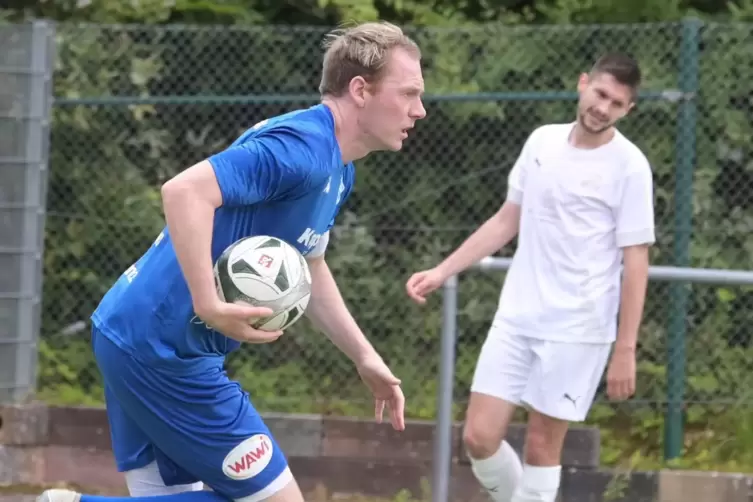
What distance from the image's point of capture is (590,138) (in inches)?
217

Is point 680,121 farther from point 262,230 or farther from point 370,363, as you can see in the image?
point 262,230

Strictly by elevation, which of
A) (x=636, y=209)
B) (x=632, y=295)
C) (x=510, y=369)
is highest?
(x=636, y=209)

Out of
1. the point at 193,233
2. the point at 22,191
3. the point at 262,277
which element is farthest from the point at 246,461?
the point at 22,191

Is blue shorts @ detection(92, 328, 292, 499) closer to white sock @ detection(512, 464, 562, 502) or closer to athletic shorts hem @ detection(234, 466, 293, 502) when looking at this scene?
athletic shorts hem @ detection(234, 466, 293, 502)

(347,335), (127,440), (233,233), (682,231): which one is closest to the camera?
(233,233)

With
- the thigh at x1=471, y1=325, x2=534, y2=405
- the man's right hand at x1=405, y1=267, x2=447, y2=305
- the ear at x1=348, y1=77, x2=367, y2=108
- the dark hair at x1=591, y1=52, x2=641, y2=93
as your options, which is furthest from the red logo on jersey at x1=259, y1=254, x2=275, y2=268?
the dark hair at x1=591, y1=52, x2=641, y2=93

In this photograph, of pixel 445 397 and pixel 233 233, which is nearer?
pixel 233 233

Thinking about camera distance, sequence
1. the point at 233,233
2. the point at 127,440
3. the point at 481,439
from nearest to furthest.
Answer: the point at 233,233 → the point at 127,440 → the point at 481,439

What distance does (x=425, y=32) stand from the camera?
7312mm

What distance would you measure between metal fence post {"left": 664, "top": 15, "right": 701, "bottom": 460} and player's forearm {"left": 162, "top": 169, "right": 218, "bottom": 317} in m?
4.05

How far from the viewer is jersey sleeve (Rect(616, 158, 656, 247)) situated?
17.7ft

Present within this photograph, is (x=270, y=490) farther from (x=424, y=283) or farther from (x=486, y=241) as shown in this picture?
(x=486, y=241)

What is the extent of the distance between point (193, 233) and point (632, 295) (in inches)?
100.0

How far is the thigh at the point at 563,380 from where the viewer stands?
5.48 m
